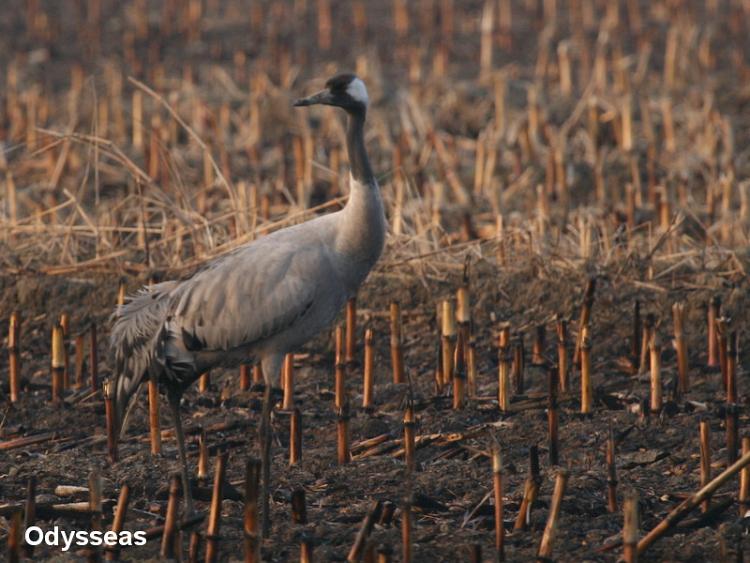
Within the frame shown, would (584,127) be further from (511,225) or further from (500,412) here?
(500,412)

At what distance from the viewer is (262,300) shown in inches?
212

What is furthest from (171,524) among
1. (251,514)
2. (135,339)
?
(135,339)

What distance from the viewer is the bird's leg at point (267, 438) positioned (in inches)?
194

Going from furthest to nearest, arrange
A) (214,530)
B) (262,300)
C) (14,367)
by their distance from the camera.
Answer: (14,367) → (262,300) → (214,530)

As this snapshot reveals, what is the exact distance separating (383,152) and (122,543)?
6.12 meters

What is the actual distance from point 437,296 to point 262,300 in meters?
1.98

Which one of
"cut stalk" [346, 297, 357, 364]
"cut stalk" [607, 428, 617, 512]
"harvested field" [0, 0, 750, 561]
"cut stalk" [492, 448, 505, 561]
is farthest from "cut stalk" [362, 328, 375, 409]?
"cut stalk" [492, 448, 505, 561]

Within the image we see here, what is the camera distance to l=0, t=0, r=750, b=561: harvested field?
193 inches

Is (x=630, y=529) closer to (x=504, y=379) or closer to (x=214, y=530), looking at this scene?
(x=214, y=530)

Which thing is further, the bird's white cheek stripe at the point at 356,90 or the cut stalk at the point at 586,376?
the cut stalk at the point at 586,376

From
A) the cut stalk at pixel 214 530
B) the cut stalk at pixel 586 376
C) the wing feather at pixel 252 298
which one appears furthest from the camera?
the cut stalk at pixel 586 376

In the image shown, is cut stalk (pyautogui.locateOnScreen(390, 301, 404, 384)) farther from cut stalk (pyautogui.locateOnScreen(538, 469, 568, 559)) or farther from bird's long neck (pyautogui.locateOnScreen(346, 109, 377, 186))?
cut stalk (pyautogui.locateOnScreen(538, 469, 568, 559))

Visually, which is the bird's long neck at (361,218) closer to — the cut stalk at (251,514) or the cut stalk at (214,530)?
the cut stalk at (214,530)

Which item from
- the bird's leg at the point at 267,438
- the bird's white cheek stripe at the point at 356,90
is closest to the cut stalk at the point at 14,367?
the bird's leg at the point at 267,438
